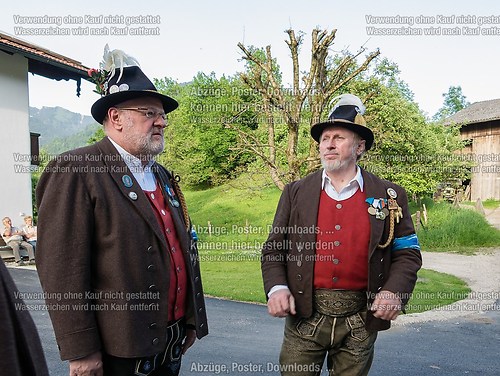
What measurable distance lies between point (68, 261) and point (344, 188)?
1.59 metres

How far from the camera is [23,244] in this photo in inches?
429

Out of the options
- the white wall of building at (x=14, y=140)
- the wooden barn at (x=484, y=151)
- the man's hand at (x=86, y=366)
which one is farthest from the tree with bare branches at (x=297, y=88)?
the wooden barn at (x=484, y=151)

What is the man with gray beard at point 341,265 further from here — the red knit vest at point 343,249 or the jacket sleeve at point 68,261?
the jacket sleeve at point 68,261

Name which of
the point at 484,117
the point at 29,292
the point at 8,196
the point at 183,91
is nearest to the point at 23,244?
the point at 8,196

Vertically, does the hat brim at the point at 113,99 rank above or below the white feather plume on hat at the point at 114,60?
below

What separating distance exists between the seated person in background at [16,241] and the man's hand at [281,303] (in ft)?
32.1

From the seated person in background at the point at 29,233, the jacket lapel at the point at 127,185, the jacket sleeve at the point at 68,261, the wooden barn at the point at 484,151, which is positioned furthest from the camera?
the wooden barn at the point at 484,151

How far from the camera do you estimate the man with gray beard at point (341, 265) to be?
2564mm

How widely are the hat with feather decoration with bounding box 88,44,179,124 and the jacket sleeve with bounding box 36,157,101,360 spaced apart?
1.55 ft

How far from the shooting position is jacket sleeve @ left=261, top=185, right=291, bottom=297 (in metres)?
2.70

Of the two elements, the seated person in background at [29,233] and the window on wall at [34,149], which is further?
the window on wall at [34,149]

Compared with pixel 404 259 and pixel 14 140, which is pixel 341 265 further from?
pixel 14 140

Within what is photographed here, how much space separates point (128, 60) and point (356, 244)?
1.68 metres

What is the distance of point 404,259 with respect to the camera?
263 centimetres
